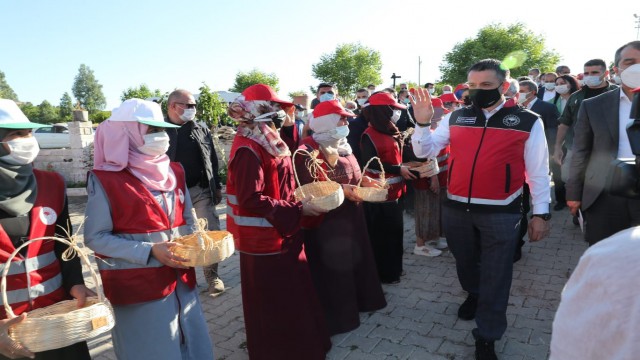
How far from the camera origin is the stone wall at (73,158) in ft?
40.5

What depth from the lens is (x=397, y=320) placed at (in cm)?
410

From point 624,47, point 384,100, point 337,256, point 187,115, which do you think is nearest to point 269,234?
point 337,256

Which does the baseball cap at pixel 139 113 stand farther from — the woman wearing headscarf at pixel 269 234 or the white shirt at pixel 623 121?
the white shirt at pixel 623 121

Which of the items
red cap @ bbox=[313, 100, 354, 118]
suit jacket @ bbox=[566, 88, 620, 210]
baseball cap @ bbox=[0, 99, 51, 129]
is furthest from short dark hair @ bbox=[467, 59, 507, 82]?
baseball cap @ bbox=[0, 99, 51, 129]

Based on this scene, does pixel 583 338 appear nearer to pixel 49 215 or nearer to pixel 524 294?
pixel 49 215

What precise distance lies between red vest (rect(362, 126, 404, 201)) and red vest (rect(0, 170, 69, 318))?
3.30m

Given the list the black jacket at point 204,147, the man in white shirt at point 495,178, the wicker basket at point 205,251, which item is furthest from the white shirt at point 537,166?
the black jacket at point 204,147

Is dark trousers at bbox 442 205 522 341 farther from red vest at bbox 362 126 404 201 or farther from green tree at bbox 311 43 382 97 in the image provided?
green tree at bbox 311 43 382 97

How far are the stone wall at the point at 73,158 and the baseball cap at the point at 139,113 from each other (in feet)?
37.6

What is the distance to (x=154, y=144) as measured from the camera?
7.95 feet

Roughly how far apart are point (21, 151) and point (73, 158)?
12.3m

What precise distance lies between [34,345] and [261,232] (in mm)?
1542

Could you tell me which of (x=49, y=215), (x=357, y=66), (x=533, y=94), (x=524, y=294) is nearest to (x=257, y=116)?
(x=49, y=215)

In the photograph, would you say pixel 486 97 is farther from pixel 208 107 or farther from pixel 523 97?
pixel 208 107
